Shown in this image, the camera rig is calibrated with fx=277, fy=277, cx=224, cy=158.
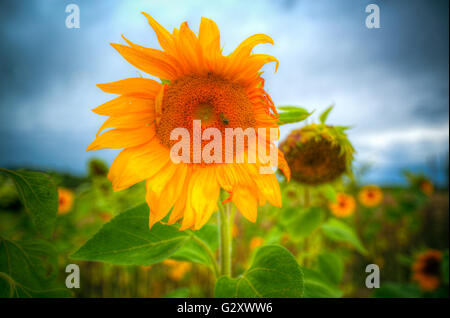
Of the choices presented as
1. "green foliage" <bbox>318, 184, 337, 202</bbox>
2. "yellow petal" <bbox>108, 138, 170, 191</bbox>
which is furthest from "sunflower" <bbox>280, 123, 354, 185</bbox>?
"yellow petal" <bbox>108, 138, 170, 191</bbox>

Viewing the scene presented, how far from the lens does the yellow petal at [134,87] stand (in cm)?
61

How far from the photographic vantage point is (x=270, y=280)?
0.67m

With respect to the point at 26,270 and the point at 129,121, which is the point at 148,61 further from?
the point at 26,270

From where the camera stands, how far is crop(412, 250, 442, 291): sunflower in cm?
194

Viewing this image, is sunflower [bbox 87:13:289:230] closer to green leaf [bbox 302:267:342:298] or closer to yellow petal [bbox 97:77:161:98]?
yellow petal [bbox 97:77:161:98]

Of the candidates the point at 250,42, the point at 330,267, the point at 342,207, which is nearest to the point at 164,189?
the point at 250,42

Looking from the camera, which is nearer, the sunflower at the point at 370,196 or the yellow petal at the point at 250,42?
the yellow petal at the point at 250,42

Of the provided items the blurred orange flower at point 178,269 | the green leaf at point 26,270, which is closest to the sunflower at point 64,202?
the blurred orange flower at point 178,269

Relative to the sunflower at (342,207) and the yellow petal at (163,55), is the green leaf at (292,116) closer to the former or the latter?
the yellow petal at (163,55)

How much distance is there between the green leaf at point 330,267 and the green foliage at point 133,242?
2.72ft

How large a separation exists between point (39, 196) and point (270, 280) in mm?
614
